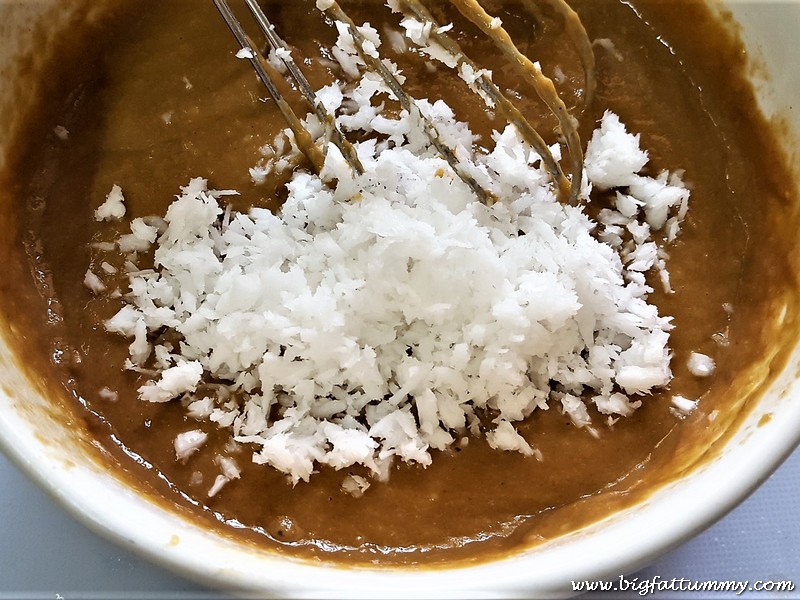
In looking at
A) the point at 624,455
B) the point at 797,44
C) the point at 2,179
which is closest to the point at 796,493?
the point at 624,455

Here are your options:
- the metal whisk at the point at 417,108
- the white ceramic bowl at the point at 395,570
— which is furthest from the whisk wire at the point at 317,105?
the white ceramic bowl at the point at 395,570

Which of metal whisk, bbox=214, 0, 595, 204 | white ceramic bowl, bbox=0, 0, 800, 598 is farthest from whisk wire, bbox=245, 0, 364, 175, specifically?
white ceramic bowl, bbox=0, 0, 800, 598

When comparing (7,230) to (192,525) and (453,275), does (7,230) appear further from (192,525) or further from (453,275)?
(453,275)

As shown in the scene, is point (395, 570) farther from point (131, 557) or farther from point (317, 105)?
point (317, 105)

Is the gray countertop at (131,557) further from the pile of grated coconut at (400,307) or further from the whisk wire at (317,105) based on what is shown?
the whisk wire at (317,105)

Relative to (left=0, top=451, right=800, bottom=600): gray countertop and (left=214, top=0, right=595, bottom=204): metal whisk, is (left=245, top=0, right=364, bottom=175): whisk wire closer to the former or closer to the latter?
(left=214, top=0, right=595, bottom=204): metal whisk
